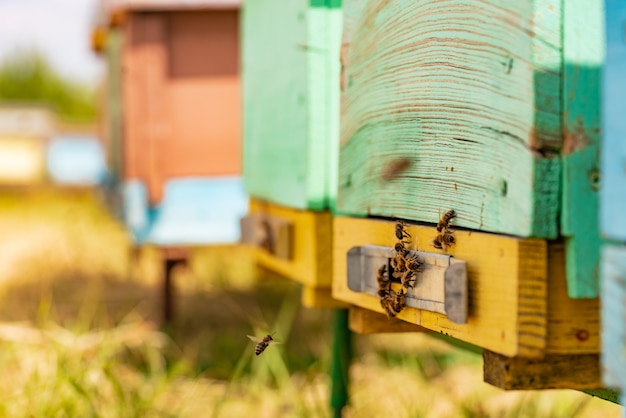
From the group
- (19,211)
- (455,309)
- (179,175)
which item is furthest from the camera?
(19,211)

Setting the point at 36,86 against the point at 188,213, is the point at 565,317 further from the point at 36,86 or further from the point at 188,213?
the point at 36,86

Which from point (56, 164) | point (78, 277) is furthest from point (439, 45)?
point (56, 164)

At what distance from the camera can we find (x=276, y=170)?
2570mm

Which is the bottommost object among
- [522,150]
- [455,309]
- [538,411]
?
[538,411]

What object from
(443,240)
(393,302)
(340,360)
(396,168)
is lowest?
(340,360)

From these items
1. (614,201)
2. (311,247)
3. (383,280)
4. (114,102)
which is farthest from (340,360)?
(114,102)

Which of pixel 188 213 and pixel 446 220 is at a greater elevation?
pixel 446 220

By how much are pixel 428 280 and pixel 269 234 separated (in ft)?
3.55

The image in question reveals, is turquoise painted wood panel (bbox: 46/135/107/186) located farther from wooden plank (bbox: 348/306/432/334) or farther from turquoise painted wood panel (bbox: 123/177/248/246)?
wooden plank (bbox: 348/306/432/334)

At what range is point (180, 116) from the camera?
423 cm

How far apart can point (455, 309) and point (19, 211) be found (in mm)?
9622

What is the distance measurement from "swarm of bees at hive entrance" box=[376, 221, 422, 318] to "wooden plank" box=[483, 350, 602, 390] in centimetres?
22

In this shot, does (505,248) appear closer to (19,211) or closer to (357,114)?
(357,114)

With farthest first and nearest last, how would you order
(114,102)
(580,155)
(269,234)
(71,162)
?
(71,162)
(114,102)
(269,234)
(580,155)
